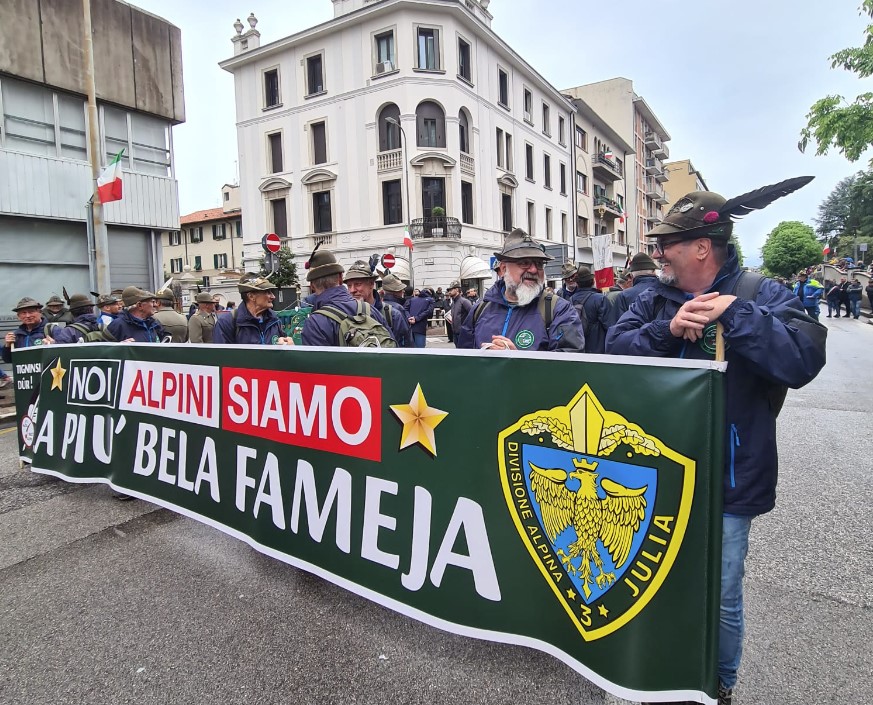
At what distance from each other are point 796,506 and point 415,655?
10.6 ft

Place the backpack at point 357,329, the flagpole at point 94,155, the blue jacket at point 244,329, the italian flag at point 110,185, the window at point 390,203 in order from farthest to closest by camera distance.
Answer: the window at point 390,203 < the flagpole at point 94,155 < the italian flag at point 110,185 < the blue jacket at point 244,329 < the backpack at point 357,329

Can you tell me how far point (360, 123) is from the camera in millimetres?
30922

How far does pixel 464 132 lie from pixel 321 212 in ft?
30.5

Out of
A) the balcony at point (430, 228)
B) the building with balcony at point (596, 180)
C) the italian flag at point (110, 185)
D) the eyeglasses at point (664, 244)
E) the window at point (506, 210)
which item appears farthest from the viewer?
the building with balcony at point (596, 180)

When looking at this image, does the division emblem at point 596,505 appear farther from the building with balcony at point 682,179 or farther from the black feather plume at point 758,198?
the building with balcony at point 682,179

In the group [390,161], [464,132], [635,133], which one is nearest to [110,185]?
[390,161]

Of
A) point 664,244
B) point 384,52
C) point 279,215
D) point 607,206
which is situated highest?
point 384,52

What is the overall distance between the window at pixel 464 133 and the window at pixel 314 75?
829cm

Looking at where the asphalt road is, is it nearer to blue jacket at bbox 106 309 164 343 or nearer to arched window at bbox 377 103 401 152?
blue jacket at bbox 106 309 164 343

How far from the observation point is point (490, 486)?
7.47 ft

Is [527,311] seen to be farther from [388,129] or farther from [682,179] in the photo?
[682,179]

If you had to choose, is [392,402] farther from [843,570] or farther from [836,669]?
[843,570]

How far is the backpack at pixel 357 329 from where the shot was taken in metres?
3.98

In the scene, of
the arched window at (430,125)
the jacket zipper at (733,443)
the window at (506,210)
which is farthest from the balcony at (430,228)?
the jacket zipper at (733,443)
